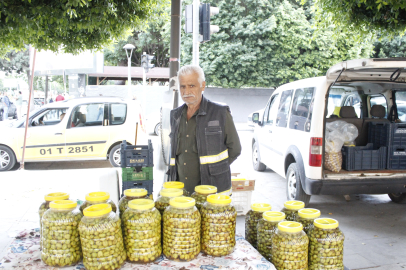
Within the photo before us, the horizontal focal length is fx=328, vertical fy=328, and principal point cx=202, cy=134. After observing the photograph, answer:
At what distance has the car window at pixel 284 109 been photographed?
20.9 ft

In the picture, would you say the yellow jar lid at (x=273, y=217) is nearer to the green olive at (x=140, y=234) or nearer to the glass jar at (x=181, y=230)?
the glass jar at (x=181, y=230)

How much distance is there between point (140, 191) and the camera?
2184 mm

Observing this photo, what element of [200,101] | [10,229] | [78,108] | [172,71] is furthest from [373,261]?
[78,108]

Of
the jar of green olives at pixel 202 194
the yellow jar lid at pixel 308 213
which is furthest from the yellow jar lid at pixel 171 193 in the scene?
the yellow jar lid at pixel 308 213

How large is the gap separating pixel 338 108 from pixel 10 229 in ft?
A: 19.5

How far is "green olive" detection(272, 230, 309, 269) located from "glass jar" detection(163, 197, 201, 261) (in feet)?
1.49

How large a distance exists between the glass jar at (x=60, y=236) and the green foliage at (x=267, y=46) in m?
19.2

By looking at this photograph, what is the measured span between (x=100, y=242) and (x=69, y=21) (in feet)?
10.4

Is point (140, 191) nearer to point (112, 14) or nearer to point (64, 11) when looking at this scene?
point (64, 11)

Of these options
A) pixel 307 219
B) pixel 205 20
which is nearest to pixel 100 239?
pixel 307 219

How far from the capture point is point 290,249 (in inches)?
71.3

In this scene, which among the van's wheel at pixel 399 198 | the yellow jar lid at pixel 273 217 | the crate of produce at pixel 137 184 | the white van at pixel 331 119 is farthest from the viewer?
the van's wheel at pixel 399 198

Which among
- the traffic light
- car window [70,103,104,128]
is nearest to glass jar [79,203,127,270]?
the traffic light

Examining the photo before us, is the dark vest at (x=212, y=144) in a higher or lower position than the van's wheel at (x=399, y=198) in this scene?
higher
